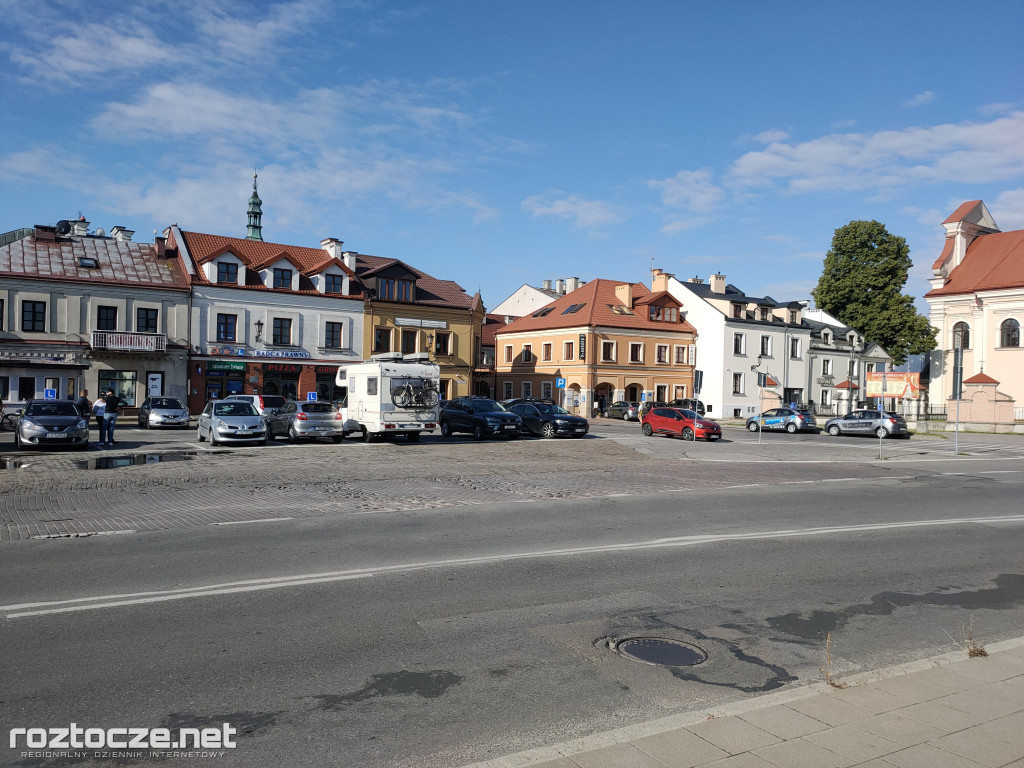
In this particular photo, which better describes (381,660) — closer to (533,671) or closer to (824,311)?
(533,671)

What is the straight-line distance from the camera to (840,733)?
4359mm

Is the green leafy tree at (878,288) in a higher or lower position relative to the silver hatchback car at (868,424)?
higher

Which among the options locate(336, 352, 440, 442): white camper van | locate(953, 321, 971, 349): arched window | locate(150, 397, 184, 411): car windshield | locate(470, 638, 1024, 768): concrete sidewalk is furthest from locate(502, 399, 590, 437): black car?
locate(953, 321, 971, 349): arched window

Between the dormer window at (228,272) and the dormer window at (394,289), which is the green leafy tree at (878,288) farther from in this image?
the dormer window at (228,272)

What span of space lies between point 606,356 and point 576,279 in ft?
58.7

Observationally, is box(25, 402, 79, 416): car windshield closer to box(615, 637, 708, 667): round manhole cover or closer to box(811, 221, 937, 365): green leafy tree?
box(615, 637, 708, 667): round manhole cover

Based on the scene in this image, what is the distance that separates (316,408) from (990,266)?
59281 mm

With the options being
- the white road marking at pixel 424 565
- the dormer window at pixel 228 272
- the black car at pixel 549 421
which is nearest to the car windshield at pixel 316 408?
the black car at pixel 549 421

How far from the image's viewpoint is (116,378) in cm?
4050

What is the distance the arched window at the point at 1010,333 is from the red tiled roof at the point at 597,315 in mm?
23239

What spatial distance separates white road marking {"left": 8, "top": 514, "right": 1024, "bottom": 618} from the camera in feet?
22.2

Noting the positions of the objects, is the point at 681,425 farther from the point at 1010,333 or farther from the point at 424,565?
the point at 1010,333

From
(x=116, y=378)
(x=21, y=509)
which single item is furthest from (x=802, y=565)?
(x=116, y=378)

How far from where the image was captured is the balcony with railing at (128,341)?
129 feet
